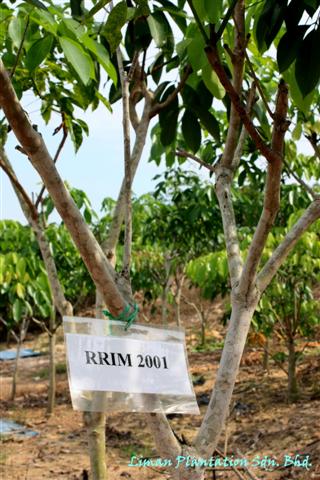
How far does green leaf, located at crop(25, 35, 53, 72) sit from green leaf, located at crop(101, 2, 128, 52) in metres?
0.19

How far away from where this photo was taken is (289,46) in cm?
83

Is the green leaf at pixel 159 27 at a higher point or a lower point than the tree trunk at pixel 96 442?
higher

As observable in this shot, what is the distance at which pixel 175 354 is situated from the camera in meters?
1.05

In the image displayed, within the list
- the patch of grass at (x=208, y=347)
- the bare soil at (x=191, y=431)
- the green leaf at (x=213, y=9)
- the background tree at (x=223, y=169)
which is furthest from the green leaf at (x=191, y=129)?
the patch of grass at (x=208, y=347)

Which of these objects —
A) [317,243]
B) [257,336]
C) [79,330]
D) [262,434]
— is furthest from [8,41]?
[257,336]

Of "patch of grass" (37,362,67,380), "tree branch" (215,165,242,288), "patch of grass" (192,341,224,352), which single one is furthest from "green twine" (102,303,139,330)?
"patch of grass" (192,341,224,352)

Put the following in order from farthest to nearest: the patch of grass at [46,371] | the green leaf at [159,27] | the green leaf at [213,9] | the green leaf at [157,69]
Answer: the patch of grass at [46,371], the green leaf at [157,69], the green leaf at [159,27], the green leaf at [213,9]

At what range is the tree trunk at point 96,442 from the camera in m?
1.35

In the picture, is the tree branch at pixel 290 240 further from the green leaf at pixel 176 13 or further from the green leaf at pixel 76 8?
the green leaf at pixel 76 8

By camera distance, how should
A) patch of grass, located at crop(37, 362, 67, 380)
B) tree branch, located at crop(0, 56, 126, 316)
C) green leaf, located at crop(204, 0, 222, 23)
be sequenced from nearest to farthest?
1. green leaf, located at crop(204, 0, 222, 23)
2. tree branch, located at crop(0, 56, 126, 316)
3. patch of grass, located at crop(37, 362, 67, 380)

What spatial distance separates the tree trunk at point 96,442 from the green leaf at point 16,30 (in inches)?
32.8

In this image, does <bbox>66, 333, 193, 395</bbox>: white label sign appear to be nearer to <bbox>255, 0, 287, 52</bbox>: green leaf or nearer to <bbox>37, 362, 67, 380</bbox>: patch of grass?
<bbox>255, 0, 287, 52</bbox>: green leaf

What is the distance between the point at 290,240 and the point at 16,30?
2.21 feet

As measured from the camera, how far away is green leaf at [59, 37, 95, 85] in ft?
2.82
